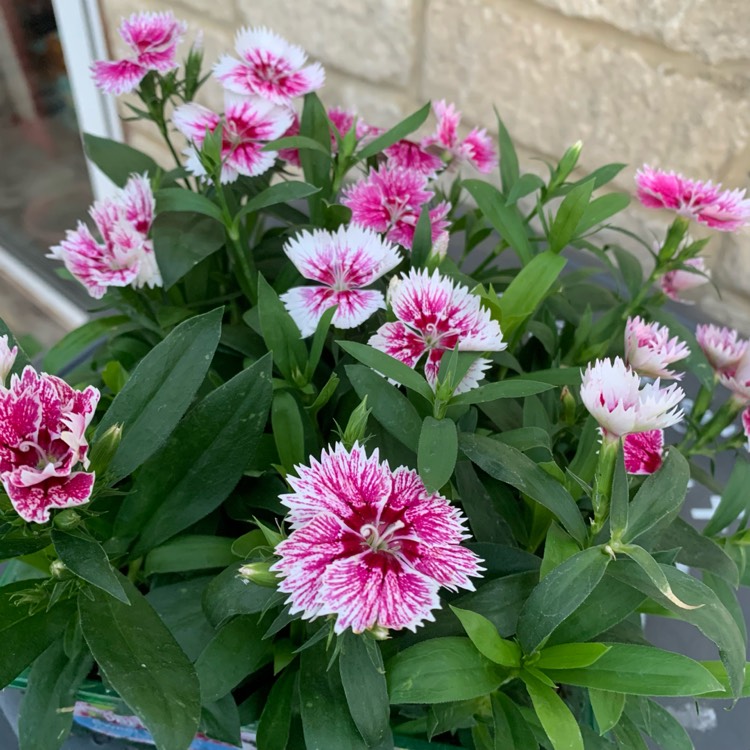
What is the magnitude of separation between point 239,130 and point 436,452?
1.11 ft

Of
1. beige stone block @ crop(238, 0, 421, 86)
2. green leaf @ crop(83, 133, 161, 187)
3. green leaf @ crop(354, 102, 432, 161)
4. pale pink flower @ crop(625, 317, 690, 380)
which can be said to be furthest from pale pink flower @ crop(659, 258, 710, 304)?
beige stone block @ crop(238, 0, 421, 86)

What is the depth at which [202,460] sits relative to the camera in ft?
1.61

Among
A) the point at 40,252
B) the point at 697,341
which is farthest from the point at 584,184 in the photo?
the point at 40,252

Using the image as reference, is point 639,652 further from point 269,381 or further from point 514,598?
point 269,381

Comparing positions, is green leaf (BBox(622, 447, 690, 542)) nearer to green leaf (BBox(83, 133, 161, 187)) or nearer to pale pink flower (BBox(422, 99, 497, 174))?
pale pink flower (BBox(422, 99, 497, 174))

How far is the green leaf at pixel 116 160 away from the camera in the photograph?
2.23ft

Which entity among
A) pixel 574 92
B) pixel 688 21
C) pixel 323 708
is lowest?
pixel 323 708

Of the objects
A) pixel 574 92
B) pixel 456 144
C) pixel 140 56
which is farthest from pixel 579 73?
pixel 140 56

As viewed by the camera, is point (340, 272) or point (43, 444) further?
point (340, 272)

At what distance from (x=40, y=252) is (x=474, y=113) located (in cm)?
133

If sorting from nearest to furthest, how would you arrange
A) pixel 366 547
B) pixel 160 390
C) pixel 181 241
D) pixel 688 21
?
pixel 366 547 < pixel 160 390 < pixel 181 241 < pixel 688 21

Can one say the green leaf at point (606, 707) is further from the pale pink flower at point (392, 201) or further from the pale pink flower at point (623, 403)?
the pale pink flower at point (392, 201)

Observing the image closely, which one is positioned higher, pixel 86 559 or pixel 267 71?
pixel 267 71

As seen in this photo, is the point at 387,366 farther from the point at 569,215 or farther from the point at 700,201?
the point at 700,201
